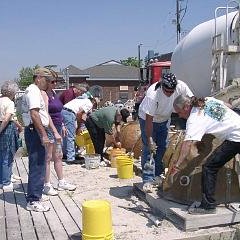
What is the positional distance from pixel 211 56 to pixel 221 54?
0.84 m

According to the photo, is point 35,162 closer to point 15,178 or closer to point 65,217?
point 65,217

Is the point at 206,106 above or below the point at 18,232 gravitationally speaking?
above

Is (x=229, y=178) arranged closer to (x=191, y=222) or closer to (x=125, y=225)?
(x=191, y=222)

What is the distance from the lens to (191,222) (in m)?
4.93

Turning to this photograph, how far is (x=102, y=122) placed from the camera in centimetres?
877

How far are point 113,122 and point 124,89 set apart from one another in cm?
4142

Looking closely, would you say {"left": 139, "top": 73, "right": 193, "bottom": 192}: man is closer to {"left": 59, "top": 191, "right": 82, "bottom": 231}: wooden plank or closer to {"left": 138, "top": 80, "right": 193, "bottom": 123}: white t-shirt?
{"left": 138, "top": 80, "right": 193, "bottom": 123}: white t-shirt

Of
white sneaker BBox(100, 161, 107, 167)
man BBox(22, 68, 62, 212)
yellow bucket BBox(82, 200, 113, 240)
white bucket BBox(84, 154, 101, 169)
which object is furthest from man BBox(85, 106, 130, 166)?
yellow bucket BBox(82, 200, 113, 240)

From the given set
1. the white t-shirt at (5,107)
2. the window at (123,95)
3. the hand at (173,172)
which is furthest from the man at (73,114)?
the window at (123,95)

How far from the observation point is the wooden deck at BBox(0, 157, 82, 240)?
5.00 meters

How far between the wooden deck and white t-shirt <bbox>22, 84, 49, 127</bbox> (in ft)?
3.74

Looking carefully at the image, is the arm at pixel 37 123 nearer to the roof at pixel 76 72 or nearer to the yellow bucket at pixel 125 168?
the yellow bucket at pixel 125 168

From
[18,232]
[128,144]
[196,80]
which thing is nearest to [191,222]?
[18,232]

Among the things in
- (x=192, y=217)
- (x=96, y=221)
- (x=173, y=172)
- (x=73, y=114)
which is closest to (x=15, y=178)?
(x=73, y=114)
